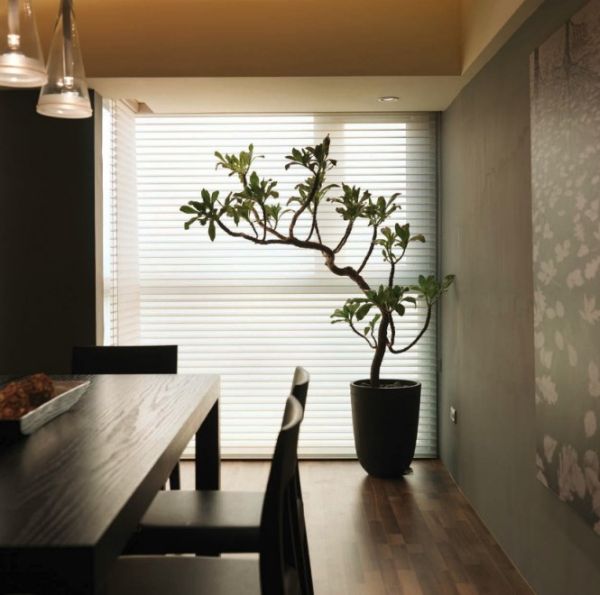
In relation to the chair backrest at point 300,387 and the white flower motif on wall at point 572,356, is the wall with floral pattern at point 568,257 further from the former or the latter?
the chair backrest at point 300,387

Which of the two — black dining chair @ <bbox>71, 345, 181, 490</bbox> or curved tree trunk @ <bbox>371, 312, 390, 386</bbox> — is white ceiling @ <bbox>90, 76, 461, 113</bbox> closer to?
curved tree trunk @ <bbox>371, 312, 390, 386</bbox>

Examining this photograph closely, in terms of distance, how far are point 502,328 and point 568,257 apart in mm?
999

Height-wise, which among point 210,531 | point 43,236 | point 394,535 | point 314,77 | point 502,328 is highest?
point 314,77

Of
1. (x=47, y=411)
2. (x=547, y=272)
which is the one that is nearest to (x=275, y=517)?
(x=47, y=411)

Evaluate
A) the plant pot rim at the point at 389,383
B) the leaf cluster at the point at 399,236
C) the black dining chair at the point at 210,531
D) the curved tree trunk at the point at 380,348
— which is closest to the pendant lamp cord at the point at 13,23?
the black dining chair at the point at 210,531

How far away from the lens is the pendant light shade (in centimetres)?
224

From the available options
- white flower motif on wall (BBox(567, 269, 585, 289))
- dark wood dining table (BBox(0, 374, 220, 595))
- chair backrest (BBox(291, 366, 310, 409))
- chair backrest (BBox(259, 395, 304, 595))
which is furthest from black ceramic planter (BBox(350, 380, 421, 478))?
chair backrest (BBox(259, 395, 304, 595))

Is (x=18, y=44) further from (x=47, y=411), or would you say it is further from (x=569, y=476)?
(x=569, y=476)

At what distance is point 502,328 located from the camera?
133 inches

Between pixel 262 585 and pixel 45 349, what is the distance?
3065 mm

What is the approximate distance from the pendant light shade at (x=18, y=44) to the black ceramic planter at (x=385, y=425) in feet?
8.98

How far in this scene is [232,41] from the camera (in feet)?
13.0

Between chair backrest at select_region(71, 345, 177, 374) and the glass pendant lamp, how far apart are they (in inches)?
45.8

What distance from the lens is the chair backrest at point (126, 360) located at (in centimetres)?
323
